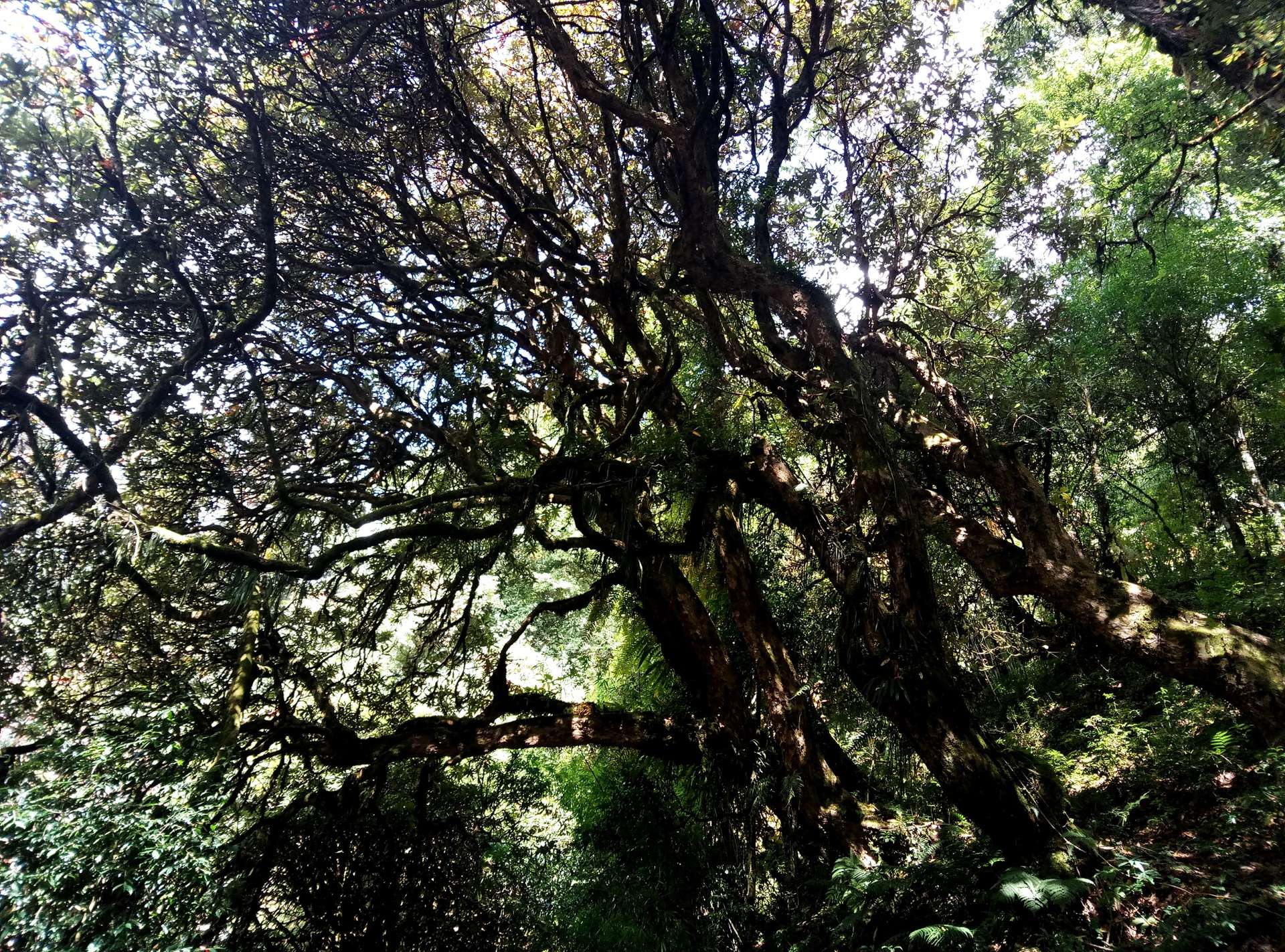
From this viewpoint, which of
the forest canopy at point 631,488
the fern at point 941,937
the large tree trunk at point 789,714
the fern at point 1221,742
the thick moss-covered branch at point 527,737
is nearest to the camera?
the fern at point 941,937

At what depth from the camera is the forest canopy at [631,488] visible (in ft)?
12.6

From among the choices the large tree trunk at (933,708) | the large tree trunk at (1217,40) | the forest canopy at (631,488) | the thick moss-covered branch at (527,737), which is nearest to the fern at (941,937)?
the forest canopy at (631,488)

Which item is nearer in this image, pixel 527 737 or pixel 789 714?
pixel 789 714

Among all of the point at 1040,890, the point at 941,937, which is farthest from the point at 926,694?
the point at 941,937

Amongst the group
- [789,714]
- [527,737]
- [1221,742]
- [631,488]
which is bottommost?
[1221,742]

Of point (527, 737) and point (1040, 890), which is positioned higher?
point (527, 737)

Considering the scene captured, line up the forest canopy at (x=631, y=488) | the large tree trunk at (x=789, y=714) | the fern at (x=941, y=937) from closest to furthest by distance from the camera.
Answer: the fern at (x=941, y=937), the forest canopy at (x=631, y=488), the large tree trunk at (x=789, y=714)

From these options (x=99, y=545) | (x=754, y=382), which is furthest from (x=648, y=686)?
(x=99, y=545)

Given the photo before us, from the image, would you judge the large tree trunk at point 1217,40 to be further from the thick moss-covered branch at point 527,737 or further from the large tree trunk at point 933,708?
the thick moss-covered branch at point 527,737

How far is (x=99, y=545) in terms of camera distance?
4590 millimetres

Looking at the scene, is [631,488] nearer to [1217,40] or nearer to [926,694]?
[926,694]

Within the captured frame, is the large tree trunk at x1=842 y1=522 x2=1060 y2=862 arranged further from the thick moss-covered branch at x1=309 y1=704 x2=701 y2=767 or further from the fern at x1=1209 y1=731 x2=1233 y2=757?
the thick moss-covered branch at x1=309 y1=704 x2=701 y2=767

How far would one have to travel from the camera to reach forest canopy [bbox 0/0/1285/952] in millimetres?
3850

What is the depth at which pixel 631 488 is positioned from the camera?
16.0 ft
